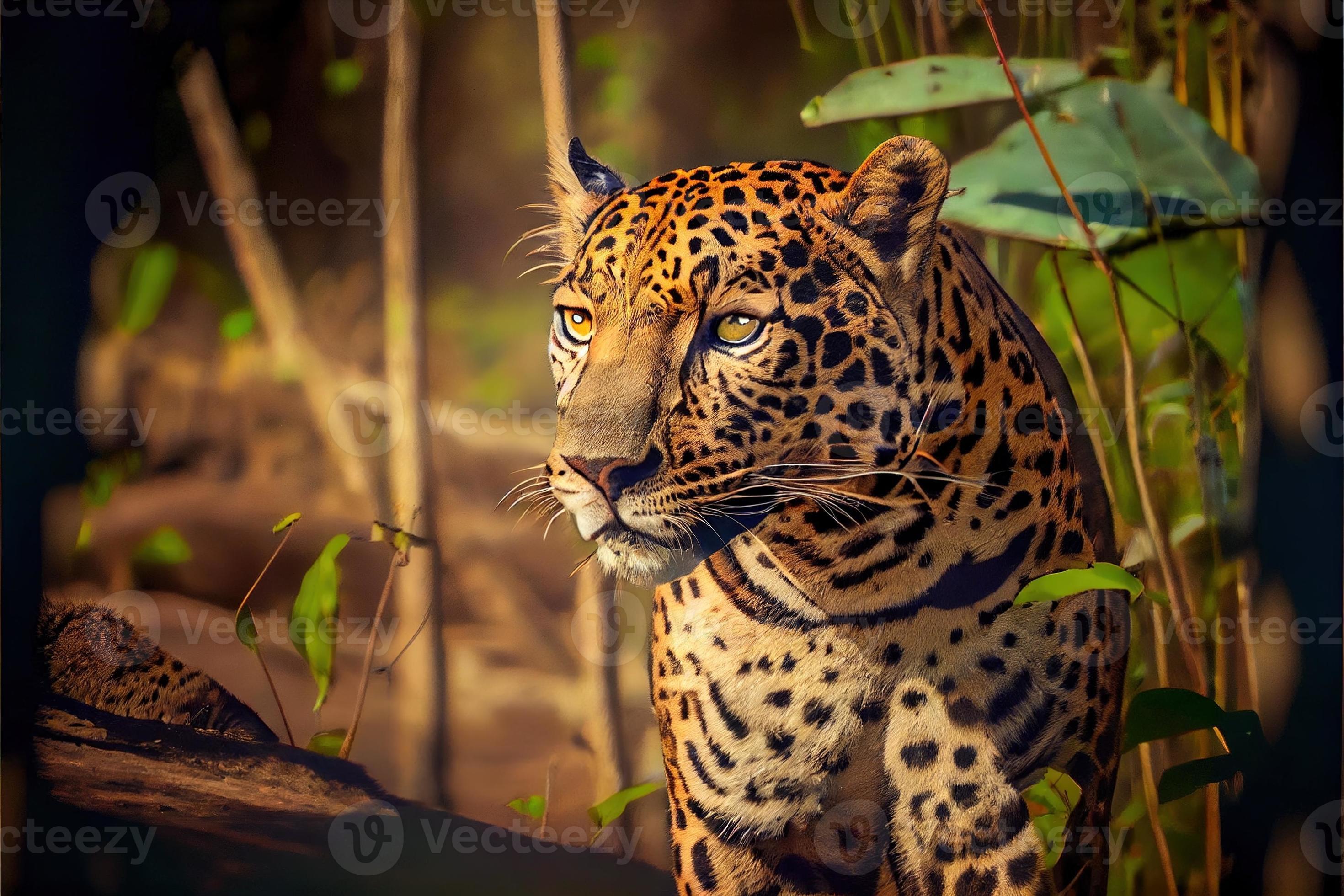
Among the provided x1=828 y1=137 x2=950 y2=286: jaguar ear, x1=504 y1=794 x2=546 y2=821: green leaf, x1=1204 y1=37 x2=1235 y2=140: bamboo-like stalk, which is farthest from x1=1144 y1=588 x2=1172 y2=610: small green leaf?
x1=504 y1=794 x2=546 y2=821: green leaf

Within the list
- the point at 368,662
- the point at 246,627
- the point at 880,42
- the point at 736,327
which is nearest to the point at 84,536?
the point at 246,627

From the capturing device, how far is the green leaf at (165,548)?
2439 mm

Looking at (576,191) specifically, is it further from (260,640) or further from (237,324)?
(260,640)

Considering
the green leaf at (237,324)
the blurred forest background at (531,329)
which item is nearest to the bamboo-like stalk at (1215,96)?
the blurred forest background at (531,329)

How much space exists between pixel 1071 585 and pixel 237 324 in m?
1.95

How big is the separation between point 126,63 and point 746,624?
2029 mm

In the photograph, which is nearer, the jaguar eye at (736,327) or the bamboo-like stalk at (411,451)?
the jaguar eye at (736,327)

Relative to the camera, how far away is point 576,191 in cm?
217

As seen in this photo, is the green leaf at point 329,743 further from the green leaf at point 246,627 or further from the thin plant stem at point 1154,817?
the thin plant stem at point 1154,817

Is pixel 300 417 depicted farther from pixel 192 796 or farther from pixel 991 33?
pixel 991 33

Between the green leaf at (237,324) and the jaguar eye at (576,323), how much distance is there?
34.7 inches

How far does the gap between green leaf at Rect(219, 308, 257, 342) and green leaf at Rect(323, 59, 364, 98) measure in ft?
1.82

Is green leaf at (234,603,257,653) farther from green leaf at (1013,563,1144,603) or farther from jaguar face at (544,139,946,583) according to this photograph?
green leaf at (1013,563,1144,603)

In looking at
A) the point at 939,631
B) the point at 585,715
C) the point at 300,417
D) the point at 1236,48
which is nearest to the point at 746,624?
the point at 939,631
